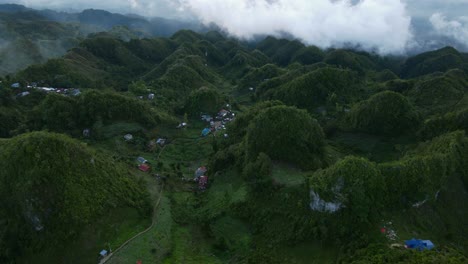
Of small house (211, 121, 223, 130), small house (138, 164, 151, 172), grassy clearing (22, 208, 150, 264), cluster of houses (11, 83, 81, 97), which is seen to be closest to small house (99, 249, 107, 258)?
grassy clearing (22, 208, 150, 264)

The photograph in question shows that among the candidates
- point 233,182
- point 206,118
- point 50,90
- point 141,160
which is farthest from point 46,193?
point 50,90

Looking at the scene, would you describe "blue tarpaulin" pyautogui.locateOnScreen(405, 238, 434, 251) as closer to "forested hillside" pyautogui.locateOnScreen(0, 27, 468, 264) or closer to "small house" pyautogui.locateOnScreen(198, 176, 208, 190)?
"forested hillside" pyautogui.locateOnScreen(0, 27, 468, 264)

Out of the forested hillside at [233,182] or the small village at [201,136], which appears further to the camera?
the small village at [201,136]

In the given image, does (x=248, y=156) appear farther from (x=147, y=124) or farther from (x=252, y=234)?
(x=147, y=124)

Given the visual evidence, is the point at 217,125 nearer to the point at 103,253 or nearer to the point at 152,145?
the point at 152,145

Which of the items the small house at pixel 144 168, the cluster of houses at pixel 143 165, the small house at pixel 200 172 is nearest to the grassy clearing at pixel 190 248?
the small house at pixel 200 172

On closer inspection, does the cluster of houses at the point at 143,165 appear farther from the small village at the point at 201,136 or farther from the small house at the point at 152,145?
the small house at the point at 152,145

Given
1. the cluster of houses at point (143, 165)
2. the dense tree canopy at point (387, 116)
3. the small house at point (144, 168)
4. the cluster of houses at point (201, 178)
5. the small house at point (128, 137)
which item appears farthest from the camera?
the small house at point (128, 137)

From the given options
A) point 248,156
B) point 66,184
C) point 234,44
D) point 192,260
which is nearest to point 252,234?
point 192,260
